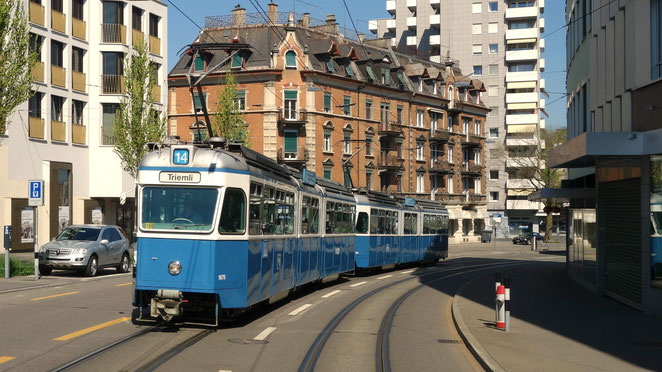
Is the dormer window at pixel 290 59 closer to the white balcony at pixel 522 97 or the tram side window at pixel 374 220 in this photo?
the tram side window at pixel 374 220

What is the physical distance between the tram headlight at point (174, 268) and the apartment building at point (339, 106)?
38316 mm

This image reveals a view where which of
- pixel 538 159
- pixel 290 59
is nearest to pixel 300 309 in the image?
pixel 290 59

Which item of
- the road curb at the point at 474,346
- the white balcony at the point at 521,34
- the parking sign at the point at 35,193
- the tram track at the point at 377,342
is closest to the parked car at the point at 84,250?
the parking sign at the point at 35,193

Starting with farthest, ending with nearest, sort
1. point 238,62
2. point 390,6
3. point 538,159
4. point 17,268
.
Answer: point 390,6 → point 538,159 → point 238,62 → point 17,268

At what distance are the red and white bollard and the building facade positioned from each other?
13.2 feet

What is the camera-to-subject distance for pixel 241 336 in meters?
12.5

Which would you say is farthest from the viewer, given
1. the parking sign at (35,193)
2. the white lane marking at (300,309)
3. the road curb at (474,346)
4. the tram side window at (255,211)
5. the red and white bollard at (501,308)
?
the parking sign at (35,193)

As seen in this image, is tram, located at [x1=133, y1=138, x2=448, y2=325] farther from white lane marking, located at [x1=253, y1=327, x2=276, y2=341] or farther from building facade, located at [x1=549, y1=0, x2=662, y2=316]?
building facade, located at [x1=549, y1=0, x2=662, y2=316]

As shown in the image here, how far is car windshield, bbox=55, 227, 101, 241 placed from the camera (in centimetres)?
2554

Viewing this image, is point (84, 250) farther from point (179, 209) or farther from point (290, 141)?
point (290, 141)

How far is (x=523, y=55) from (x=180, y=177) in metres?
84.2

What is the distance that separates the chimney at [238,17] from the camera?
2469 inches

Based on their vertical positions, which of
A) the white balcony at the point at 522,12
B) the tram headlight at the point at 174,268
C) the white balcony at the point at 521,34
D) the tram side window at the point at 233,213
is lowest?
the tram headlight at the point at 174,268

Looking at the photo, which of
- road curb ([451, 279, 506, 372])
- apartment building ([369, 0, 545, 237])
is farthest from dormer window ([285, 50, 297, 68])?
road curb ([451, 279, 506, 372])
